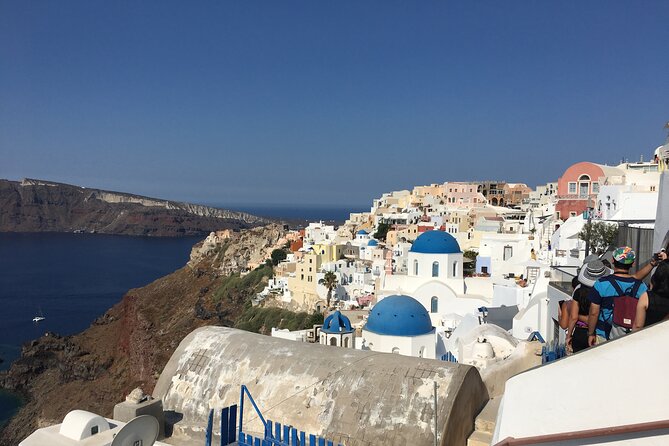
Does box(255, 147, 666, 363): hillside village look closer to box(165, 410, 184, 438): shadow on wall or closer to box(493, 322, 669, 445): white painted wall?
box(493, 322, 669, 445): white painted wall

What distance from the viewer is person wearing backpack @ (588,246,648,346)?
424cm

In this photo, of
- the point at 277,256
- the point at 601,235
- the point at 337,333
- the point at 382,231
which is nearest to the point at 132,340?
the point at 277,256

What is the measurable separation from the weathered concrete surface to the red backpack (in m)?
2.07

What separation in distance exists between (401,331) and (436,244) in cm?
886

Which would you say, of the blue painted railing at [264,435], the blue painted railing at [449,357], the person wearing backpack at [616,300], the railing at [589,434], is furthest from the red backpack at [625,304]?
the blue painted railing at [449,357]

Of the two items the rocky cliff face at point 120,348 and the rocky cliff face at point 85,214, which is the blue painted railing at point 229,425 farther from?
the rocky cliff face at point 85,214

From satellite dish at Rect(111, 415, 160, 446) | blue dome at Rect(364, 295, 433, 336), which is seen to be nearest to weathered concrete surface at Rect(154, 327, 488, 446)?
satellite dish at Rect(111, 415, 160, 446)

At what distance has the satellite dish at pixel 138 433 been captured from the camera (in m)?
4.55

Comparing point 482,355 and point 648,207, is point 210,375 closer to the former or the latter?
point 482,355

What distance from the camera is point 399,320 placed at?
16.3 metres

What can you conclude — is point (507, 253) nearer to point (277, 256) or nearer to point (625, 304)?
point (277, 256)

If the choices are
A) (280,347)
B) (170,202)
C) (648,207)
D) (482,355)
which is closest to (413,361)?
(280,347)

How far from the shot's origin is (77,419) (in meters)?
5.28

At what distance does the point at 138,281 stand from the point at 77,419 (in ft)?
260
